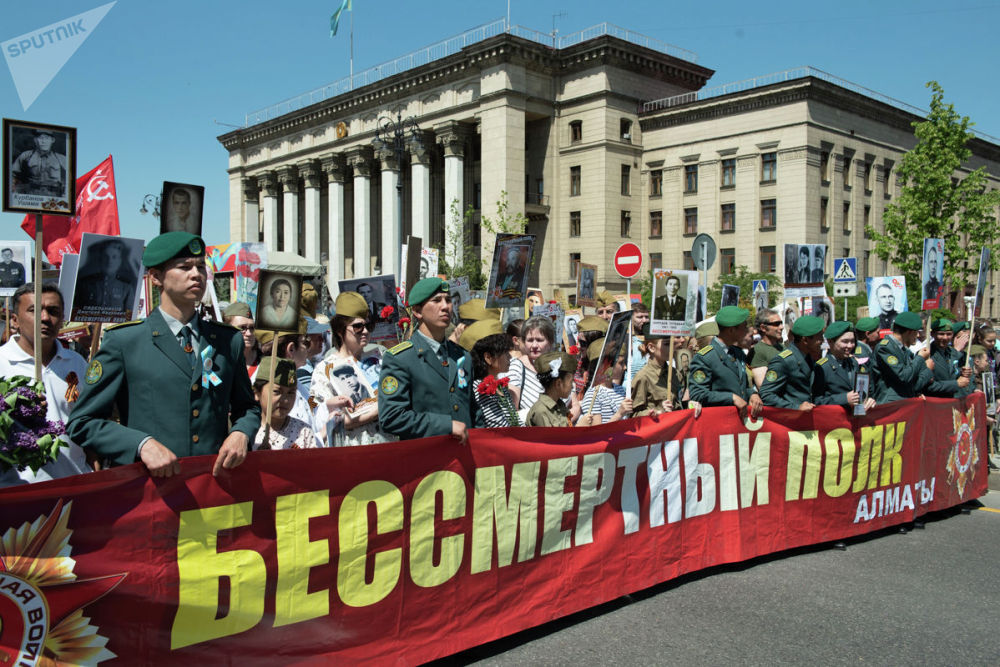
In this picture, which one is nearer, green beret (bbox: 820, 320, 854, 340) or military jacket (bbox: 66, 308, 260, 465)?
military jacket (bbox: 66, 308, 260, 465)

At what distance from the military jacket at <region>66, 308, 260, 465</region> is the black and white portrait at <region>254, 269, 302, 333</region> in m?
0.74

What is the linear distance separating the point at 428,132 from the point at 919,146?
113 ft

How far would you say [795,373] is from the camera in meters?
7.12

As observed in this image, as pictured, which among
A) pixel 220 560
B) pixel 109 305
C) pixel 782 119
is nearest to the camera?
pixel 220 560

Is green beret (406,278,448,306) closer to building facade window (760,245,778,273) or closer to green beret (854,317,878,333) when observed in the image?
green beret (854,317,878,333)

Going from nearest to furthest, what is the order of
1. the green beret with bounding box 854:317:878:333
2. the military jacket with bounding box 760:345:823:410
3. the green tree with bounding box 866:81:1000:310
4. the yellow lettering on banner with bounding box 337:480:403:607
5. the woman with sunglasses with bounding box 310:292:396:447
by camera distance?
the yellow lettering on banner with bounding box 337:480:403:607
the woman with sunglasses with bounding box 310:292:396:447
the military jacket with bounding box 760:345:823:410
the green beret with bounding box 854:317:878:333
the green tree with bounding box 866:81:1000:310

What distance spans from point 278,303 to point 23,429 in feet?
5.00

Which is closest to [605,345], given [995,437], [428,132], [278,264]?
[995,437]

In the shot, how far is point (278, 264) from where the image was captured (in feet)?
60.6

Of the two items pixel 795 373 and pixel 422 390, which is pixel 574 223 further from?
Result: pixel 422 390

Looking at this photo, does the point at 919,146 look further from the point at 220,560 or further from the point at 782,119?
the point at 220,560

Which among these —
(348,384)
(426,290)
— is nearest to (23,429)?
(426,290)

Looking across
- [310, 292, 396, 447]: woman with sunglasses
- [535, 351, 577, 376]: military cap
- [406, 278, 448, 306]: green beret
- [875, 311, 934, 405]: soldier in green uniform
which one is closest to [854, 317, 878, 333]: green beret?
[875, 311, 934, 405]: soldier in green uniform

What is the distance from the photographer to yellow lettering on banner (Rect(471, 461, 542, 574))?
4746mm
